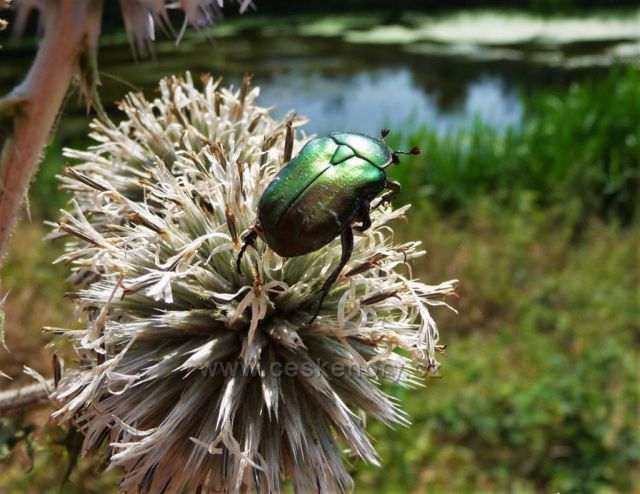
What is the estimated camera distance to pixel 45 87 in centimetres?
53

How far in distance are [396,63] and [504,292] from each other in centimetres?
780

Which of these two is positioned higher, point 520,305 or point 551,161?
point 551,161

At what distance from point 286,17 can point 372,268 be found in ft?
51.3

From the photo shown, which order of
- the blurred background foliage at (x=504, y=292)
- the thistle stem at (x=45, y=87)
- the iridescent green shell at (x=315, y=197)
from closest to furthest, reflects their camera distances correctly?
the thistle stem at (x=45, y=87) < the iridescent green shell at (x=315, y=197) < the blurred background foliage at (x=504, y=292)

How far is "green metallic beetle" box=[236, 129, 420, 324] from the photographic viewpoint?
1022 millimetres

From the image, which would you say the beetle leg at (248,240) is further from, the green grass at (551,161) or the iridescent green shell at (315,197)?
the green grass at (551,161)

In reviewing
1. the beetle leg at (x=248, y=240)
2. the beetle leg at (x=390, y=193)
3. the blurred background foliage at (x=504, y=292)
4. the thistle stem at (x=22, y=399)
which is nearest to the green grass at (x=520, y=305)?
the blurred background foliage at (x=504, y=292)

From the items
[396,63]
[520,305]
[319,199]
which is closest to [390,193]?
[319,199]

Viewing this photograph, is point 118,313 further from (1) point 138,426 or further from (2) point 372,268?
(2) point 372,268

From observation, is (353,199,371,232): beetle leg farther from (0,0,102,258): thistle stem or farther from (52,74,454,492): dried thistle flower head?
(0,0,102,258): thistle stem

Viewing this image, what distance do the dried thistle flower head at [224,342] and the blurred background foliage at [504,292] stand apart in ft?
0.72

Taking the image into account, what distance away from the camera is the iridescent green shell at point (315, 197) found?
102cm

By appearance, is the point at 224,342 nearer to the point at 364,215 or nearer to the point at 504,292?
the point at 364,215

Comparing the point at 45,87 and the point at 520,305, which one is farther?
the point at 520,305
